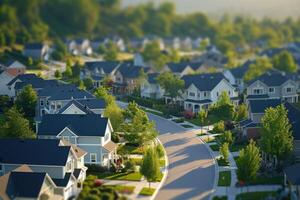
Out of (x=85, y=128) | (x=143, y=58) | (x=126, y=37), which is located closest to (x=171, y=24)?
(x=126, y=37)

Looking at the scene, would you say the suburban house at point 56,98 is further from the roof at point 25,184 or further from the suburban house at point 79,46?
the suburban house at point 79,46

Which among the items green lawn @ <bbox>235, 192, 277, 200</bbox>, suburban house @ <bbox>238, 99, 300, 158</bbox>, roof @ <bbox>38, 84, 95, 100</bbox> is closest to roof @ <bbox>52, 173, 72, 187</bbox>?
green lawn @ <bbox>235, 192, 277, 200</bbox>

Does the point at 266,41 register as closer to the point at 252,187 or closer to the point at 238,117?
the point at 238,117

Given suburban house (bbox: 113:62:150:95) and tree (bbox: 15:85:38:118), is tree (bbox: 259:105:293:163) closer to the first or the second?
tree (bbox: 15:85:38:118)

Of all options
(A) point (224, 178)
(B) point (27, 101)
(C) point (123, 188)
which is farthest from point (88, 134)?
(B) point (27, 101)

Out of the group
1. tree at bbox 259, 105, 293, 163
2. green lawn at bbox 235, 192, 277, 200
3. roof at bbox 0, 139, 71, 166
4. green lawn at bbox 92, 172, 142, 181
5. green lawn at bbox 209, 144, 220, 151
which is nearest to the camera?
green lawn at bbox 235, 192, 277, 200
